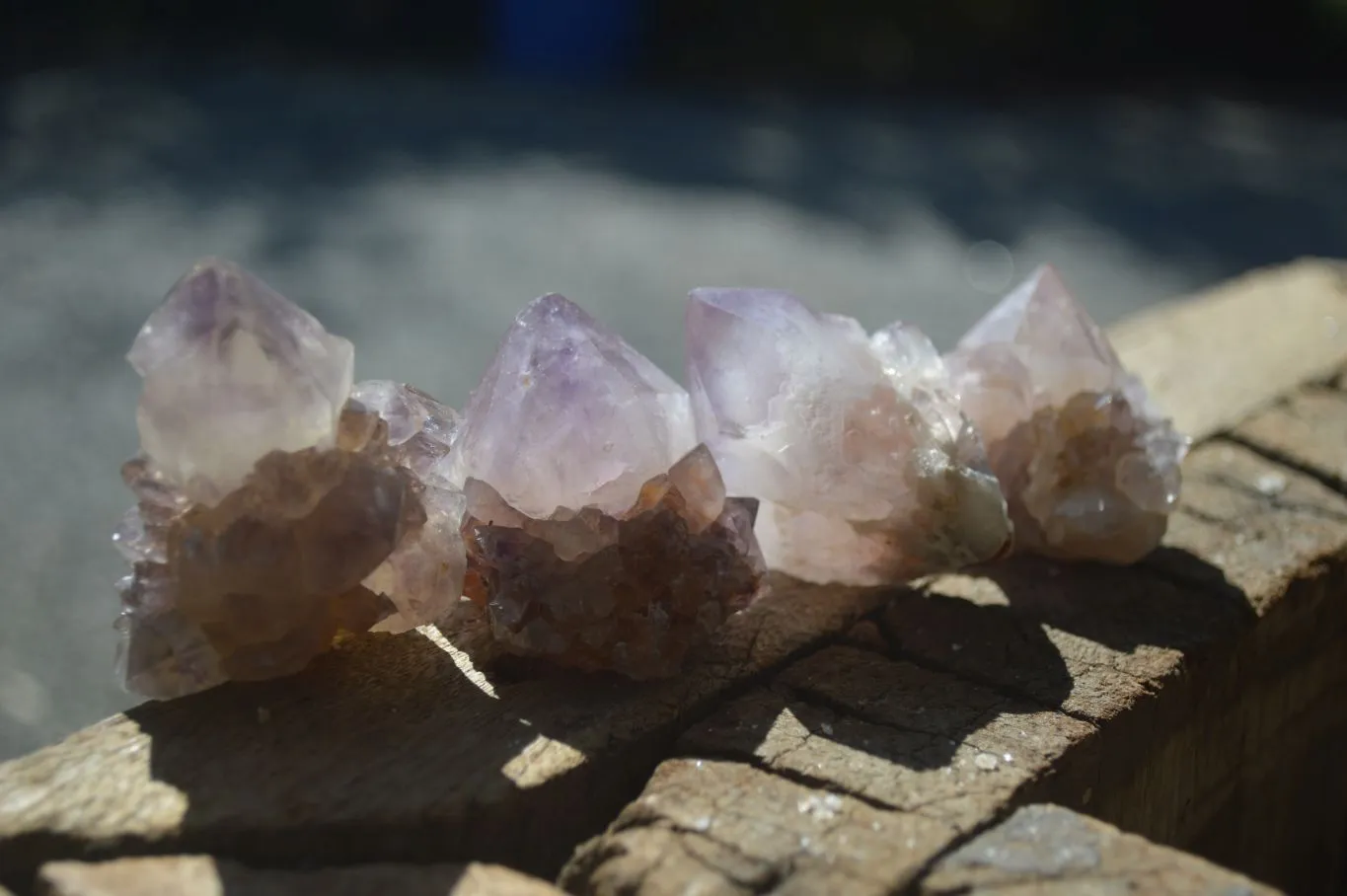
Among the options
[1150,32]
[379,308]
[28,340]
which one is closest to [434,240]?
[379,308]

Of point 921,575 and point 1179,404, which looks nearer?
point 921,575

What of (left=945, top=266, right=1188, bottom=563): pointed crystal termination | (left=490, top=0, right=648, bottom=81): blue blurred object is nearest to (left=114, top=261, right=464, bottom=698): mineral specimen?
(left=945, top=266, right=1188, bottom=563): pointed crystal termination

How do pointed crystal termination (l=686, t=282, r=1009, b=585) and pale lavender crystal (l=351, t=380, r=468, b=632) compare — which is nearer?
pale lavender crystal (l=351, t=380, r=468, b=632)

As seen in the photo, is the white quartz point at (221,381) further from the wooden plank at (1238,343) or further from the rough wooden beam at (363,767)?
the wooden plank at (1238,343)

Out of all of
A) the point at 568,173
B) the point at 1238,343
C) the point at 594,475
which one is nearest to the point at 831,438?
the point at 594,475

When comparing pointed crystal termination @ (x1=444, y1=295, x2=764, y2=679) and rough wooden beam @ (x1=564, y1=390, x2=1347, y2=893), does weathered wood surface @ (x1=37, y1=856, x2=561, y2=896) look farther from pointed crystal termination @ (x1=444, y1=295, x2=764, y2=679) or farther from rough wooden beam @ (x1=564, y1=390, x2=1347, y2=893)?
pointed crystal termination @ (x1=444, y1=295, x2=764, y2=679)

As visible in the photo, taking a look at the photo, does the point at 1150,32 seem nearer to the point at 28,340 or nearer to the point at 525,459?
the point at 28,340
